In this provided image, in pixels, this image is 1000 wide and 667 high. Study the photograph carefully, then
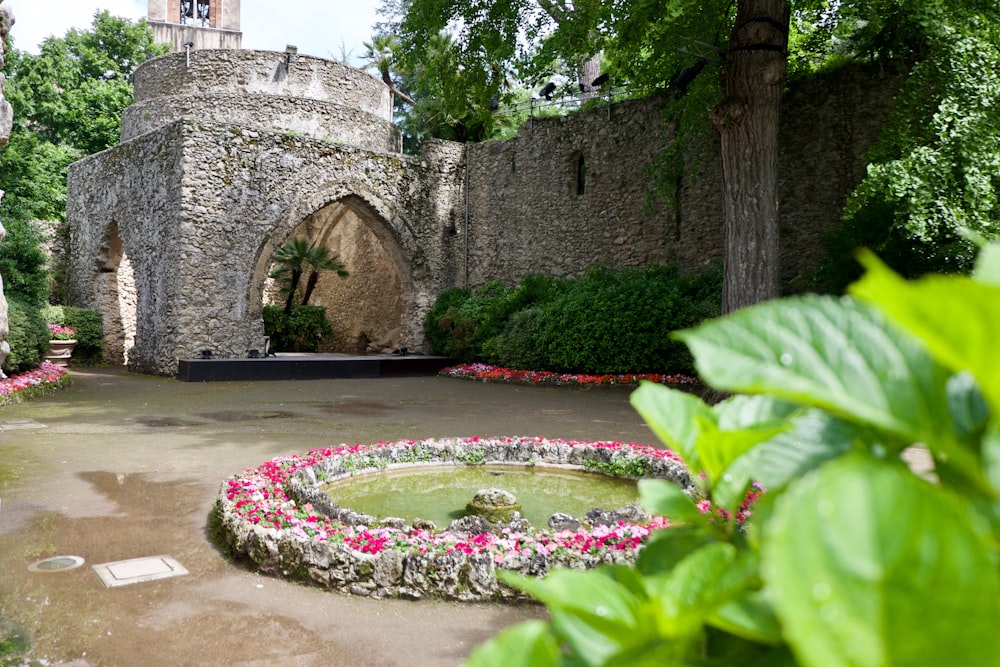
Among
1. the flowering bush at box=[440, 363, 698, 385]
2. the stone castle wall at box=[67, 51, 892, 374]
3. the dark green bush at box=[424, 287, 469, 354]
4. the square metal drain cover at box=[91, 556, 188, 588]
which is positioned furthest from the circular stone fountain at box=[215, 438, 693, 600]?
the dark green bush at box=[424, 287, 469, 354]

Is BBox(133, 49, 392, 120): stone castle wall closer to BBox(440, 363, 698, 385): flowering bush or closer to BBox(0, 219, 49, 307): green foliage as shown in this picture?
BBox(0, 219, 49, 307): green foliage

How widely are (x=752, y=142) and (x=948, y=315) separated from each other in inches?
310

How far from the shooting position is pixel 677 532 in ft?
1.77

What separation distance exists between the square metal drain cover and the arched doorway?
1434 cm

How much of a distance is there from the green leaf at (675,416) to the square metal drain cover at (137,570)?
3.11m

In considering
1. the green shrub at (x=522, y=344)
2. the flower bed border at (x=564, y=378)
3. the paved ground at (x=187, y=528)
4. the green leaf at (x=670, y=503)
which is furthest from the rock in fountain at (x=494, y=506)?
the green shrub at (x=522, y=344)

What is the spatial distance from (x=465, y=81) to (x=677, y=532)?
9448mm

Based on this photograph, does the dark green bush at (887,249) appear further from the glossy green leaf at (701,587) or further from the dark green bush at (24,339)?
the dark green bush at (24,339)

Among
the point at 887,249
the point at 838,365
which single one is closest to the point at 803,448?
the point at 838,365

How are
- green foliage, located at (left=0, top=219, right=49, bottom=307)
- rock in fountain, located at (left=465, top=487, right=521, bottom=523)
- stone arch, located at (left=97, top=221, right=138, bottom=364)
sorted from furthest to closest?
stone arch, located at (left=97, top=221, right=138, bottom=364) → green foliage, located at (left=0, top=219, right=49, bottom=307) → rock in fountain, located at (left=465, top=487, right=521, bottom=523)

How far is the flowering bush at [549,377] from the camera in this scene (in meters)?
10.6

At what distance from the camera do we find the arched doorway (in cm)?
1827

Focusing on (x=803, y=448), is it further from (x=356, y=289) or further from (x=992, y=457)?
(x=356, y=289)

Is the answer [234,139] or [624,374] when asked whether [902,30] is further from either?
[234,139]
